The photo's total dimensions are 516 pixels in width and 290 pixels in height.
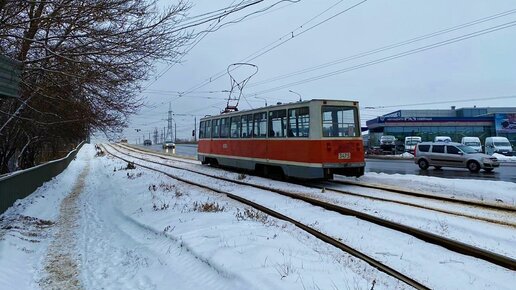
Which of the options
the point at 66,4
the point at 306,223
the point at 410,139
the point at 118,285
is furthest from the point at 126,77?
the point at 410,139

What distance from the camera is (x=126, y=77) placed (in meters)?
11.7

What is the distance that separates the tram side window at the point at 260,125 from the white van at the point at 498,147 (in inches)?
1255

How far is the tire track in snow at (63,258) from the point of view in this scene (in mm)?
5850

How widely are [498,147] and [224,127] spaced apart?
3167 centimetres

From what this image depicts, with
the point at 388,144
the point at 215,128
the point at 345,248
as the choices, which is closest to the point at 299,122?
the point at 215,128

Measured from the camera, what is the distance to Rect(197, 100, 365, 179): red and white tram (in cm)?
1469

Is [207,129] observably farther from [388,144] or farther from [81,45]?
[388,144]

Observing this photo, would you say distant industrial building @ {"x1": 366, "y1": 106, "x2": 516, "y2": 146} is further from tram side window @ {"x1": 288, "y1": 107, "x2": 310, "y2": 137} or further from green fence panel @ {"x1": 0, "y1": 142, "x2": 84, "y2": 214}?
green fence panel @ {"x1": 0, "y1": 142, "x2": 84, "y2": 214}

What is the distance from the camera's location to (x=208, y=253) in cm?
615

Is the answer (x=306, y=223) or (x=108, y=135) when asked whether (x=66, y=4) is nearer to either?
(x=306, y=223)

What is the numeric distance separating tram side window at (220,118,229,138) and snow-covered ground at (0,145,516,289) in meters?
10.6

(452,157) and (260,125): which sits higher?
(260,125)

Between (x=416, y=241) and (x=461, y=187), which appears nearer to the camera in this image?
(x=416, y=241)

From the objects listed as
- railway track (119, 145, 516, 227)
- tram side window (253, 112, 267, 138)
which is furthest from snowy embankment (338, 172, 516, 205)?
tram side window (253, 112, 267, 138)
